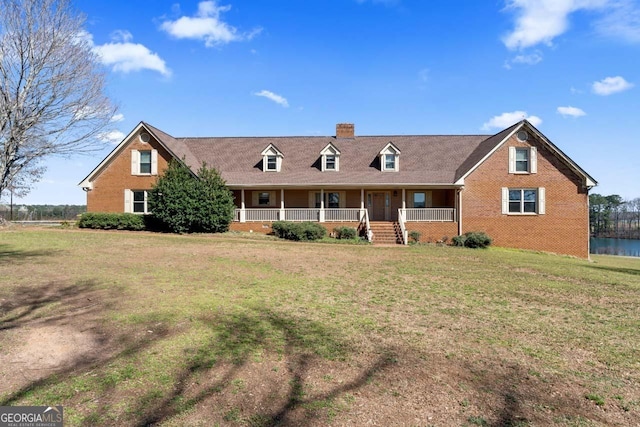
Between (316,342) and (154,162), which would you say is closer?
(316,342)

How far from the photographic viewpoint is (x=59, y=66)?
23.2 meters

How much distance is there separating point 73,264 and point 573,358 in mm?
12874

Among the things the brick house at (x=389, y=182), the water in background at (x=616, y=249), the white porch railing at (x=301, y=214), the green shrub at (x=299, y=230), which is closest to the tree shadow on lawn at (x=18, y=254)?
the green shrub at (x=299, y=230)

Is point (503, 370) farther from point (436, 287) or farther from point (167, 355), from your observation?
point (436, 287)

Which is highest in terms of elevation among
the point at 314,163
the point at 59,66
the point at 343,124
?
the point at 59,66

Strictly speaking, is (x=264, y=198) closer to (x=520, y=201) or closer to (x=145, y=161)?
(x=145, y=161)

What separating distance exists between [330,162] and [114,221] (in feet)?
48.2

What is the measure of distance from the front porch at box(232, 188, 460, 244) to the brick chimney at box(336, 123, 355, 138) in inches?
229

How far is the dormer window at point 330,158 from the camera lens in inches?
1035

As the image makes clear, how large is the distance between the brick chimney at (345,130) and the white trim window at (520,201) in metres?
12.4

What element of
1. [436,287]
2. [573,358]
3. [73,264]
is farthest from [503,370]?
[73,264]

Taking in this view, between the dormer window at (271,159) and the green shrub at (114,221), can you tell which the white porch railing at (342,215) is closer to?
the dormer window at (271,159)

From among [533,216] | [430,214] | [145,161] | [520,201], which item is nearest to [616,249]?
[533,216]

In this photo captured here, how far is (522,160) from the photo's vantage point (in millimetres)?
23344
